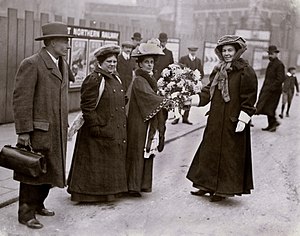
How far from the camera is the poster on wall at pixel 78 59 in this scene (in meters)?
11.8

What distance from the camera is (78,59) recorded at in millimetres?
12070

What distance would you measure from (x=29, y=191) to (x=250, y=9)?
2848cm

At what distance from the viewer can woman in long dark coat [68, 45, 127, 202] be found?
A: 5.61 metres

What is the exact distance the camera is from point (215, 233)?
5070 millimetres

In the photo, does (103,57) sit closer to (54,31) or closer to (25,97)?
(54,31)

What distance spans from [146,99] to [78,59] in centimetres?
644

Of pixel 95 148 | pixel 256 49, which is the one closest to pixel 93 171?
pixel 95 148

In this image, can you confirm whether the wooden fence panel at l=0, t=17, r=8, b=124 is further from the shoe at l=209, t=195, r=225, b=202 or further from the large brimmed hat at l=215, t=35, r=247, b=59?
the shoe at l=209, t=195, r=225, b=202

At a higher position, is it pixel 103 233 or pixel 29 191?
pixel 29 191

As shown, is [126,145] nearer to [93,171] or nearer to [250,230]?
[93,171]

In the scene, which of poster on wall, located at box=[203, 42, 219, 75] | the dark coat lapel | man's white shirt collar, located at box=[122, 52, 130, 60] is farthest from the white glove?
poster on wall, located at box=[203, 42, 219, 75]

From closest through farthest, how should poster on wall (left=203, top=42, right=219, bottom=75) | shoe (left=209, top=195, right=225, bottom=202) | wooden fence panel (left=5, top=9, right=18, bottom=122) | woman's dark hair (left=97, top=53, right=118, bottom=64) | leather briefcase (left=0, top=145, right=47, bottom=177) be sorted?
leather briefcase (left=0, top=145, right=47, bottom=177)
woman's dark hair (left=97, top=53, right=118, bottom=64)
shoe (left=209, top=195, right=225, bottom=202)
wooden fence panel (left=5, top=9, right=18, bottom=122)
poster on wall (left=203, top=42, right=219, bottom=75)

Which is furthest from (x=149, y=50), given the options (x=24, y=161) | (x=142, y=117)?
(x=24, y=161)

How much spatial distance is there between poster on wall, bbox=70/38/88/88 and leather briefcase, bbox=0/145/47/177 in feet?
23.7
